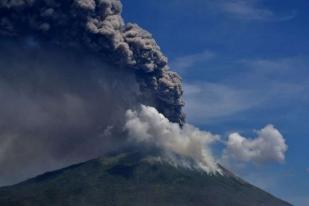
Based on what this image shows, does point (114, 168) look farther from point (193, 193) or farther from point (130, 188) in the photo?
point (193, 193)

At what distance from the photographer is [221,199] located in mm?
174500

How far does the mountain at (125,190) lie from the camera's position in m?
164

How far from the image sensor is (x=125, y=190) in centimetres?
17575

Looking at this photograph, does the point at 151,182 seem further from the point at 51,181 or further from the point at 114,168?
the point at 51,181

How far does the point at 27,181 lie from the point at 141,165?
1507 inches

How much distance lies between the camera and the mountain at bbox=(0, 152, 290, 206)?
164 m

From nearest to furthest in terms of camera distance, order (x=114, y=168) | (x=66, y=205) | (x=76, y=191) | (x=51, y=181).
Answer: (x=66, y=205) → (x=76, y=191) → (x=51, y=181) → (x=114, y=168)

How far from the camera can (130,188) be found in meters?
178

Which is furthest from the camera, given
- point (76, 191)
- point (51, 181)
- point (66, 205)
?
point (51, 181)

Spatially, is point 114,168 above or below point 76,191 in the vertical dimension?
above

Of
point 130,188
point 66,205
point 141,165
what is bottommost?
point 66,205

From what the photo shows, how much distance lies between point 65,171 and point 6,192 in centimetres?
2439

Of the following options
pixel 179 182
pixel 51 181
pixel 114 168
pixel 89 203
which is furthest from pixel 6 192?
pixel 179 182

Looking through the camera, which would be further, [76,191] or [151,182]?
[151,182]
